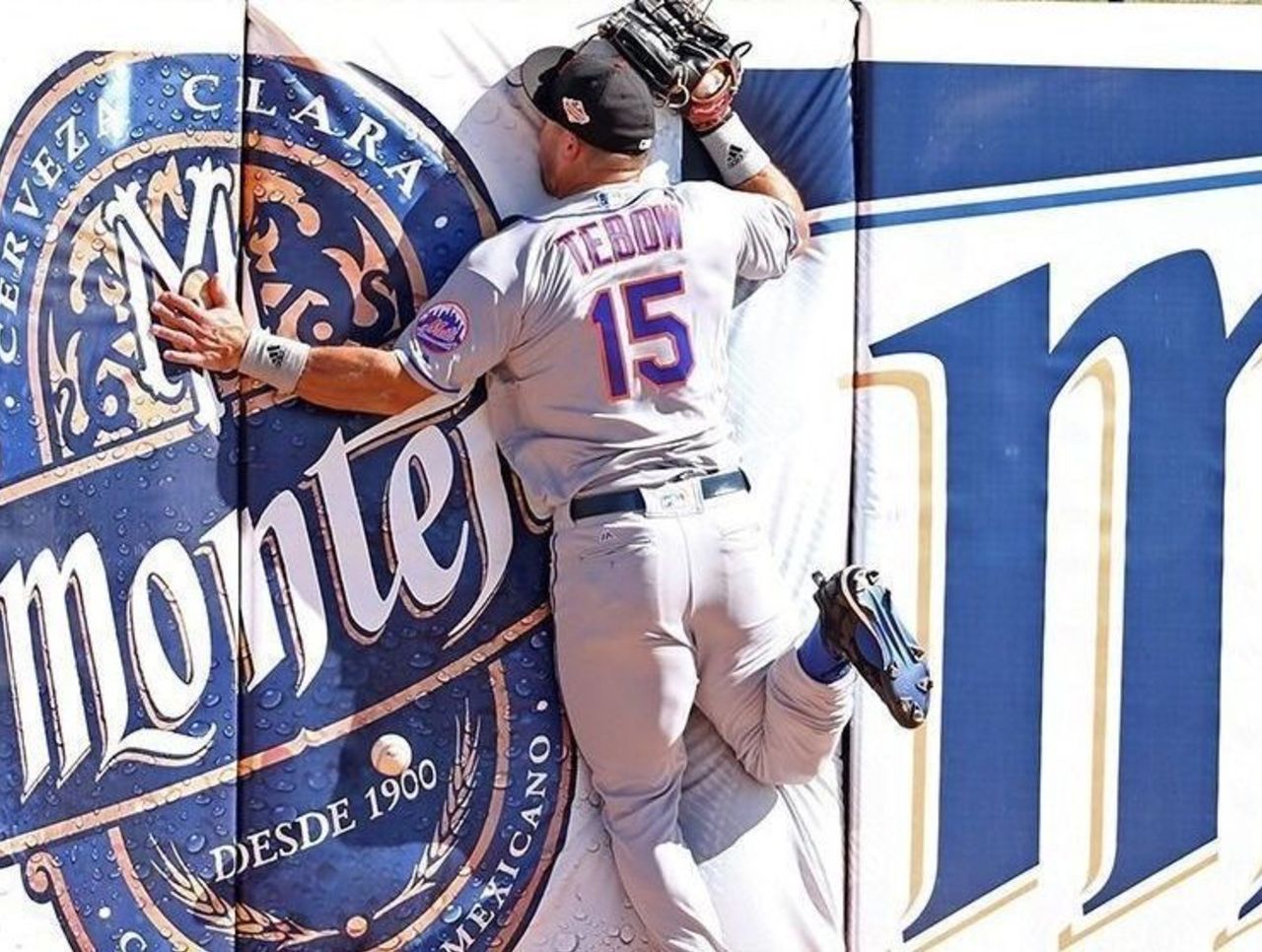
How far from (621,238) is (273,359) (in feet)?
2.51

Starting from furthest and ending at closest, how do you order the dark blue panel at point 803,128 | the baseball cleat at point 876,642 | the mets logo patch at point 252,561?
the dark blue panel at point 803,128 < the mets logo patch at point 252,561 < the baseball cleat at point 876,642

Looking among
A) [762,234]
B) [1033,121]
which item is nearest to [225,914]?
[762,234]

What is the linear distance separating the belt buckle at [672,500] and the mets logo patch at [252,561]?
0.95ft

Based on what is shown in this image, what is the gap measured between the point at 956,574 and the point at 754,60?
1.21 m

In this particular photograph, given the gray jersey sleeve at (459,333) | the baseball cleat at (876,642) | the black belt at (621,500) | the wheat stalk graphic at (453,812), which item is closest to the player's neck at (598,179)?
the gray jersey sleeve at (459,333)

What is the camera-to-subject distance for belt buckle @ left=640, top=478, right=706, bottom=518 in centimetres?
438

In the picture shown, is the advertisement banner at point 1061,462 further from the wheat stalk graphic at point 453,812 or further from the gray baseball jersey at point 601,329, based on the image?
the wheat stalk graphic at point 453,812

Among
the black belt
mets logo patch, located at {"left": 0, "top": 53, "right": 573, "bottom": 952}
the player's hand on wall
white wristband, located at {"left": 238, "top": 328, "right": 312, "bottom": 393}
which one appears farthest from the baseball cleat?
the player's hand on wall

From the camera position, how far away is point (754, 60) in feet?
15.0

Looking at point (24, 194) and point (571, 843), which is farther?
point (571, 843)

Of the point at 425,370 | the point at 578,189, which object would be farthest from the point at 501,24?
the point at 425,370

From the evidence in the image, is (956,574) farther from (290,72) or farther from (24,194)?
(24,194)

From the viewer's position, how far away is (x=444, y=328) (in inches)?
171

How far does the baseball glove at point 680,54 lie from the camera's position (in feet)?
14.4
